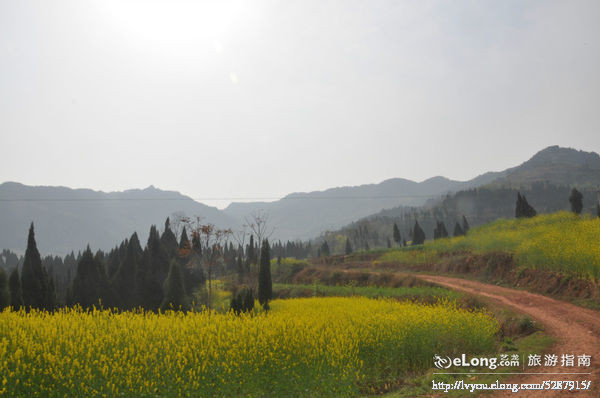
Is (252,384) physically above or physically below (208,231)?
below

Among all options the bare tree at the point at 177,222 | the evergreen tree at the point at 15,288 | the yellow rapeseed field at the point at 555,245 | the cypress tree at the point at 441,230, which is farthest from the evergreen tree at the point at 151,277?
the cypress tree at the point at 441,230

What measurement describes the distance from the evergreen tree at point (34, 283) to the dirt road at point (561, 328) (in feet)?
99.0

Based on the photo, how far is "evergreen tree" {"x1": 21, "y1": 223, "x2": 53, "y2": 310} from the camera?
78.1 feet

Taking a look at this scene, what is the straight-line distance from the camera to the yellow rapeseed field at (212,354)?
21.7 ft

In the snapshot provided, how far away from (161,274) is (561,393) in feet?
120

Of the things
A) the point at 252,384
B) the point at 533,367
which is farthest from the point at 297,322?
the point at 533,367

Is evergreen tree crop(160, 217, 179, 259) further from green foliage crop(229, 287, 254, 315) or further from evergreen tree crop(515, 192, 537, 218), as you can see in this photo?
evergreen tree crop(515, 192, 537, 218)

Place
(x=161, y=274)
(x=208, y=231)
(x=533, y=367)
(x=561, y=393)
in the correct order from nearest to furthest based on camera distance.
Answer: (x=561, y=393)
(x=533, y=367)
(x=208, y=231)
(x=161, y=274)

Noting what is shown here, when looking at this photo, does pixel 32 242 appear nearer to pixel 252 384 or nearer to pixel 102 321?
pixel 102 321

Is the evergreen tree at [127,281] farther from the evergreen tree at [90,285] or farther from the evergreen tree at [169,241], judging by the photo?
the evergreen tree at [169,241]

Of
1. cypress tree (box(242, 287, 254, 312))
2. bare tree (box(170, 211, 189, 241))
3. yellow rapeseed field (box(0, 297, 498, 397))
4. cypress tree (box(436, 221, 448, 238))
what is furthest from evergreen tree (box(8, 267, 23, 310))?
cypress tree (box(436, 221, 448, 238))

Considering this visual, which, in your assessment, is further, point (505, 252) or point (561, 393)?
point (505, 252)

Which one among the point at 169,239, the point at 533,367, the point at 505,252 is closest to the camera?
the point at 533,367

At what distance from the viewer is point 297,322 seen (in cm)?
1009
